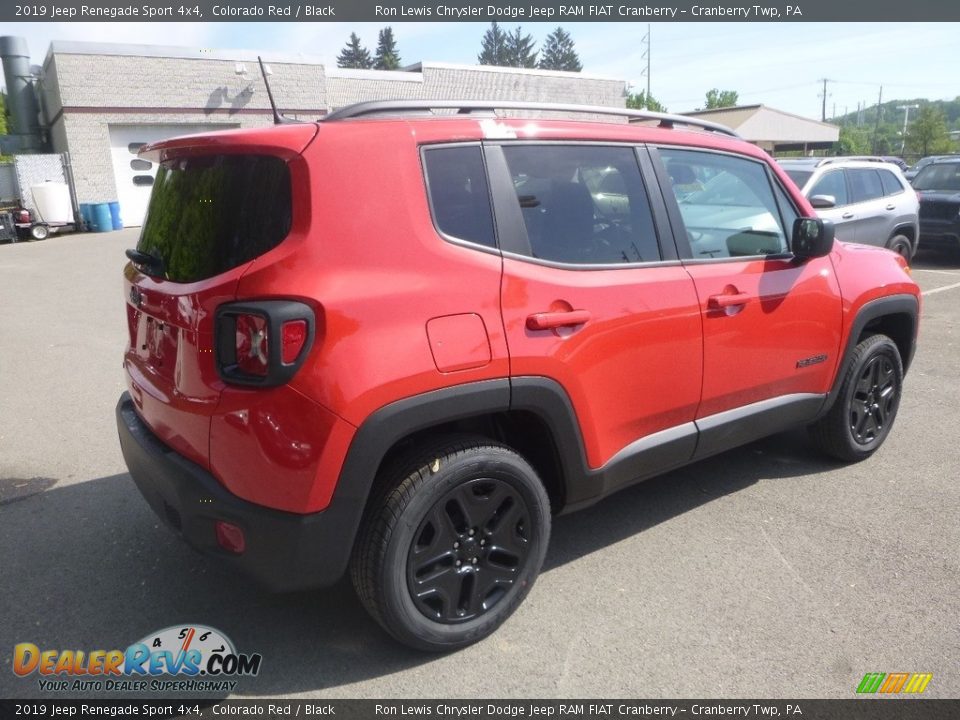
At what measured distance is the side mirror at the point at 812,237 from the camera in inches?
149

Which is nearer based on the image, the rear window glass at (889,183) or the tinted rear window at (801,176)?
the tinted rear window at (801,176)

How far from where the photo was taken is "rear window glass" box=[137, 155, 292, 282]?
97.3 inches

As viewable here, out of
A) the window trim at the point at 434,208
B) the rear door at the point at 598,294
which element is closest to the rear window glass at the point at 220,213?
the window trim at the point at 434,208

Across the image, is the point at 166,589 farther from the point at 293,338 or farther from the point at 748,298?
the point at 748,298

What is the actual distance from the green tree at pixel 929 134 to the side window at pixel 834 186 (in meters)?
68.5

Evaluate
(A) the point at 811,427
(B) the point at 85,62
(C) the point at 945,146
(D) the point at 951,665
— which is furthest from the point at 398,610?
(C) the point at 945,146

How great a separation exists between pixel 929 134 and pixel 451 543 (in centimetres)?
7855

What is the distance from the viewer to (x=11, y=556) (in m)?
3.54

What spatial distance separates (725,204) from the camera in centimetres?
395

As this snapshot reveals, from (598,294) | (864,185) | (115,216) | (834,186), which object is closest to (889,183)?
(864,185)

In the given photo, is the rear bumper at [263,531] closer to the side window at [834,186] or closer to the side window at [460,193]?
the side window at [460,193]

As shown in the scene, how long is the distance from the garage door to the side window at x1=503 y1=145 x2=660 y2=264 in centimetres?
2198

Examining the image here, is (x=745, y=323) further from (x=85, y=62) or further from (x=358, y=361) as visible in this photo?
(x=85, y=62)

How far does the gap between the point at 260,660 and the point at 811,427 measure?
3250mm
